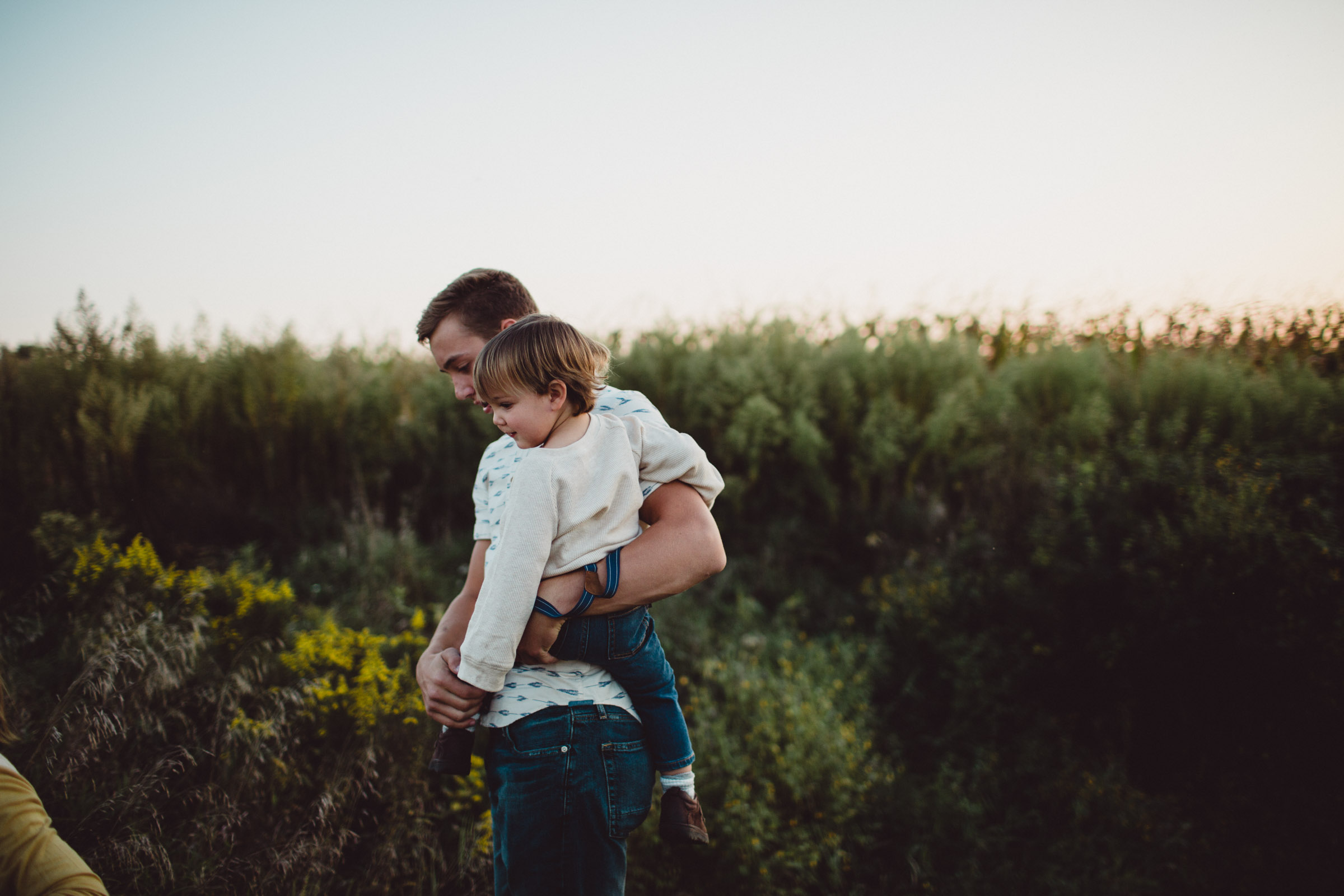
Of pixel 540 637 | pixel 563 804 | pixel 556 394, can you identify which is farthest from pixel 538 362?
pixel 563 804

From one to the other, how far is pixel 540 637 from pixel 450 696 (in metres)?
0.25

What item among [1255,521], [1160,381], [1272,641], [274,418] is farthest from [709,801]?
[1160,381]

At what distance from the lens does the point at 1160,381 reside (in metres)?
5.45

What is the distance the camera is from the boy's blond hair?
Answer: 58.7 inches

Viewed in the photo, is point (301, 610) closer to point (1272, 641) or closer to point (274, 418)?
Answer: point (274, 418)

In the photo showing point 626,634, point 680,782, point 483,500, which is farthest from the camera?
point 483,500

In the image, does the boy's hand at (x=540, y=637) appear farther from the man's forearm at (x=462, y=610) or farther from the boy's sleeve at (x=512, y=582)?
the man's forearm at (x=462, y=610)

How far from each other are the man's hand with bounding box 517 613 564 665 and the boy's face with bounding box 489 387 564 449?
412 millimetres

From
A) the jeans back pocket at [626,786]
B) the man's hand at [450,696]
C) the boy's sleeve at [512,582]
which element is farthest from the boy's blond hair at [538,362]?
the jeans back pocket at [626,786]

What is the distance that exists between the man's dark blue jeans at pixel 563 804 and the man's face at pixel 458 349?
0.90 metres

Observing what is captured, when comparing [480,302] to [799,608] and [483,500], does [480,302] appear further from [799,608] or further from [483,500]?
[799,608]

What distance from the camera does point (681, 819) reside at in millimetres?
1595

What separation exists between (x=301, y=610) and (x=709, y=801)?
2552 millimetres

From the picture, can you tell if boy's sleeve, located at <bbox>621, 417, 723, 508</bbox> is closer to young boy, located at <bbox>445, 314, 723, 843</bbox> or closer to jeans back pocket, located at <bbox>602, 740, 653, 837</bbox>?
young boy, located at <bbox>445, 314, 723, 843</bbox>
